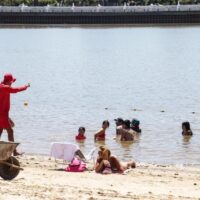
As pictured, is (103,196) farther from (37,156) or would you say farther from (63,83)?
(63,83)

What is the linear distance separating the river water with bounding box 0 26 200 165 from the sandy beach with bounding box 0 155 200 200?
11.6ft

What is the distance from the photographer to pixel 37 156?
2167 centimetres

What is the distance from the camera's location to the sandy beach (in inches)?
566

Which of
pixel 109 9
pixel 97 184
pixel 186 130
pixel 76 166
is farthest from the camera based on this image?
pixel 109 9

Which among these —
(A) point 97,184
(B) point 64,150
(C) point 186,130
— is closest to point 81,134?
(C) point 186,130

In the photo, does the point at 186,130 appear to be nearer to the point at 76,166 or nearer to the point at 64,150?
the point at 64,150

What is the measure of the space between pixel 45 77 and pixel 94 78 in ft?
9.00

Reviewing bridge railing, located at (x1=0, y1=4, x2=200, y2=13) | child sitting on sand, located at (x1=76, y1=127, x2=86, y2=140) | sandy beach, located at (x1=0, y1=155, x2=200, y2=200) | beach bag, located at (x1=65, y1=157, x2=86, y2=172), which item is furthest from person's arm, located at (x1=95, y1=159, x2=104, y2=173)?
bridge railing, located at (x1=0, y1=4, x2=200, y2=13)

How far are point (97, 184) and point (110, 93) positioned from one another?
1004 inches

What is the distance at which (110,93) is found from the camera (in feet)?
136

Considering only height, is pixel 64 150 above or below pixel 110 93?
above

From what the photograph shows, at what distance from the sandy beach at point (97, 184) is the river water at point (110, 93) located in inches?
139

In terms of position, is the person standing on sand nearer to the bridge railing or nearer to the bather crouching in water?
the bather crouching in water

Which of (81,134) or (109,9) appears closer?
(81,134)
